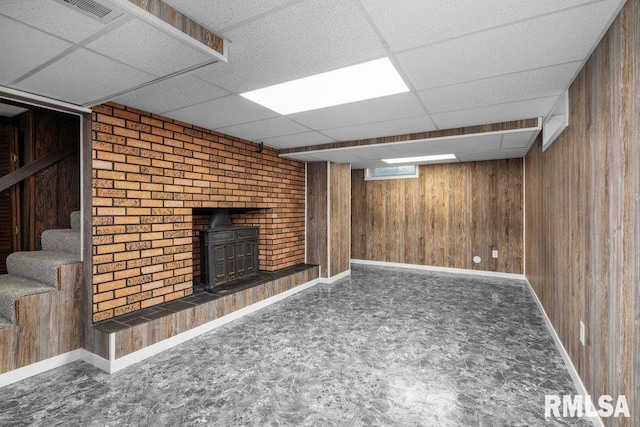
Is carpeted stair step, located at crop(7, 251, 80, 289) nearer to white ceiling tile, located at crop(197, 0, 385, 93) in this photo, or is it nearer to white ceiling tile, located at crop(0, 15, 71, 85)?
white ceiling tile, located at crop(0, 15, 71, 85)

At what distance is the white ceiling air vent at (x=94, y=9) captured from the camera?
1.27 meters

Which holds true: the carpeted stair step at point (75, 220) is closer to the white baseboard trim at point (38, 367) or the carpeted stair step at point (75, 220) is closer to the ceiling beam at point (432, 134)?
the white baseboard trim at point (38, 367)

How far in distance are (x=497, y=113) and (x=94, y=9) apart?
326cm

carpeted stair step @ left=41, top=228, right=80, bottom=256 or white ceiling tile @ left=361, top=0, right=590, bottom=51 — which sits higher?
white ceiling tile @ left=361, top=0, right=590, bottom=51

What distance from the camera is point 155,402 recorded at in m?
2.05

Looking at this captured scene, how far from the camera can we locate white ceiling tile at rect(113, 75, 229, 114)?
7.39 ft

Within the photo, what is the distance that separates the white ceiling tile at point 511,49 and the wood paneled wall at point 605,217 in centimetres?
11

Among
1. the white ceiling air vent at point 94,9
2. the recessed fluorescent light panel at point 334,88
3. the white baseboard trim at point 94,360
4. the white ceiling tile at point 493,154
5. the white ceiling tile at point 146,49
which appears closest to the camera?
the white ceiling air vent at point 94,9

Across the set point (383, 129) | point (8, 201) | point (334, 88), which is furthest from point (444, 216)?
point (8, 201)

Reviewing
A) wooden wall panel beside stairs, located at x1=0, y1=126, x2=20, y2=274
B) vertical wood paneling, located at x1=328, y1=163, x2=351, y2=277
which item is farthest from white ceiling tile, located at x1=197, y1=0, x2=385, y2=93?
vertical wood paneling, located at x1=328, y1=163, x2=351, y2=277

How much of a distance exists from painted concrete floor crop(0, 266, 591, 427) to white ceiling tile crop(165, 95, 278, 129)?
88.9 inches

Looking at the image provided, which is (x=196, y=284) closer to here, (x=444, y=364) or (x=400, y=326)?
(x=400, y=326)

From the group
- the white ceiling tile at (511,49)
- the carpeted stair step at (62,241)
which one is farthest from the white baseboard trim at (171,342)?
the white ceiling tile at (511,49)

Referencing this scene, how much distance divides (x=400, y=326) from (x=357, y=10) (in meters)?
3.04
